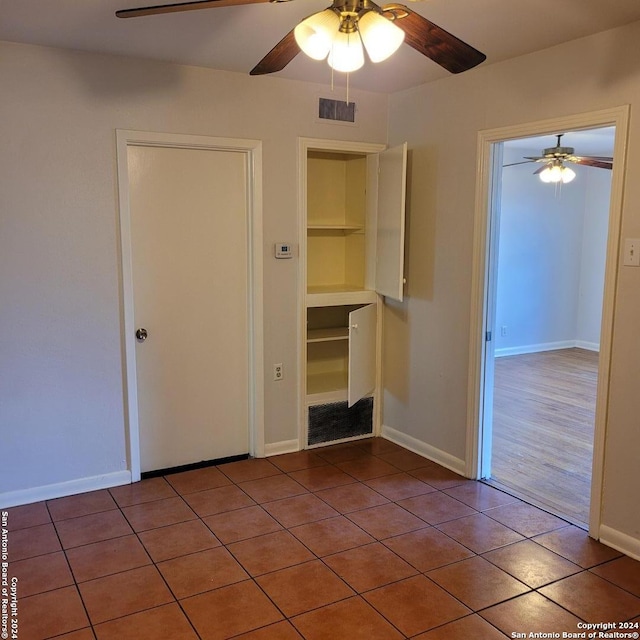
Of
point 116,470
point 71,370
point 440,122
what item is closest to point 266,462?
point 116,470

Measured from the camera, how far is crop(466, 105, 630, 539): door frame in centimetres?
271

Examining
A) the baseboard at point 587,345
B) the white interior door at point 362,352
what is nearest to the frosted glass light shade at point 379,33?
the white interior door at point 362,352

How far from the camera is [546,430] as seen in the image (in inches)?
179

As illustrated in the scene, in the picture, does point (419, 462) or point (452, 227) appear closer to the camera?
point (452, 227)

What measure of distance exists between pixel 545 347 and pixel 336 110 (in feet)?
15.8

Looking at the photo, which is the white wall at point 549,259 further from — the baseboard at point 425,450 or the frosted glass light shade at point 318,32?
the frosted glass light shade at point 318,32

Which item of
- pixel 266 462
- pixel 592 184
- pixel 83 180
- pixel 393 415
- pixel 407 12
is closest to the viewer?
pixel 407 12

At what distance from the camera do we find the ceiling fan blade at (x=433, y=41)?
1.78 m

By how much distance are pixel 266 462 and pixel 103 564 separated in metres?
1.36

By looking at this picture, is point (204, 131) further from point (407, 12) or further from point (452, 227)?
point (407, 12)

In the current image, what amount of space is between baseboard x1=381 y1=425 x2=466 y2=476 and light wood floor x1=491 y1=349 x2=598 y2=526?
0.72ft

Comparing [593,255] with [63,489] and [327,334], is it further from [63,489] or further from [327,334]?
[63,489]

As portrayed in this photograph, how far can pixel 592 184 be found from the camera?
24.2 ft

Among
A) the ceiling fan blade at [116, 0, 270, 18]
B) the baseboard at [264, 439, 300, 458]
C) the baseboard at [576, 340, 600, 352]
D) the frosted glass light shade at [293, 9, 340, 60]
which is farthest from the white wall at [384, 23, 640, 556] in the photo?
the baseboard at [576, 340, 600, 352]
